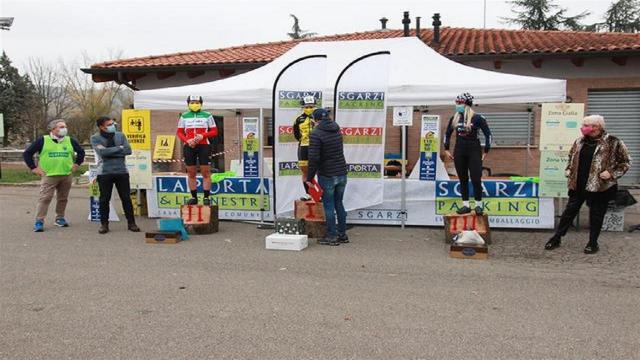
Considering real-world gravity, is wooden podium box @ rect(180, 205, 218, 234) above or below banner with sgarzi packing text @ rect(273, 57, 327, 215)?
below

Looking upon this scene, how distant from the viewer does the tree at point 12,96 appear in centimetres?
4297

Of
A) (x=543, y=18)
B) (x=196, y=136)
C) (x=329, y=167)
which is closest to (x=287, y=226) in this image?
(x=329, y=167)

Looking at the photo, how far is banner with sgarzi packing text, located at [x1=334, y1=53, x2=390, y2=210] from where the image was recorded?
8.74 m

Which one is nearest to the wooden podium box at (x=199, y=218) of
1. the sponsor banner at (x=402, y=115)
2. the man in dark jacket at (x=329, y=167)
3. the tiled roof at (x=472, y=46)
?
the man in dark jacket at (x=329, y=167)

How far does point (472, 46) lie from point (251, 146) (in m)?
8.02

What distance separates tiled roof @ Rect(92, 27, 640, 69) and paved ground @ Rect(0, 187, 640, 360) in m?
7.02

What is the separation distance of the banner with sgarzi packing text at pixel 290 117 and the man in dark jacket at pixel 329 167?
4.13ft

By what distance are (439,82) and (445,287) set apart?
14.0 ft

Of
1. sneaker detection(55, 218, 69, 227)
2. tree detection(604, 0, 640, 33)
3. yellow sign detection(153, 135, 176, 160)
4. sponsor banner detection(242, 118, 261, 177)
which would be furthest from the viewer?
tree detection(604, 0, 640, 33)

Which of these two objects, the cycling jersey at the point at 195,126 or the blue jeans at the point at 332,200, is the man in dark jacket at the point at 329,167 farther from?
the cycling jersey at the point at 195,126

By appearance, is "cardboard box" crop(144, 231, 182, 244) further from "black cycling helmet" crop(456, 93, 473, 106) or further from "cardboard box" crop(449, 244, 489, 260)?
"black cycling helmet" crop(456, 93, 473, 106)

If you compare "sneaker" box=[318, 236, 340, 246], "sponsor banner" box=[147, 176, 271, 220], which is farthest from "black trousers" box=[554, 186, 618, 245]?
"sponsor banner" box=[147, 176, 271, 220]

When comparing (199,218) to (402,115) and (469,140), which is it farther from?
(469,140)

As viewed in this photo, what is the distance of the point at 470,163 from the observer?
8.12 metres
